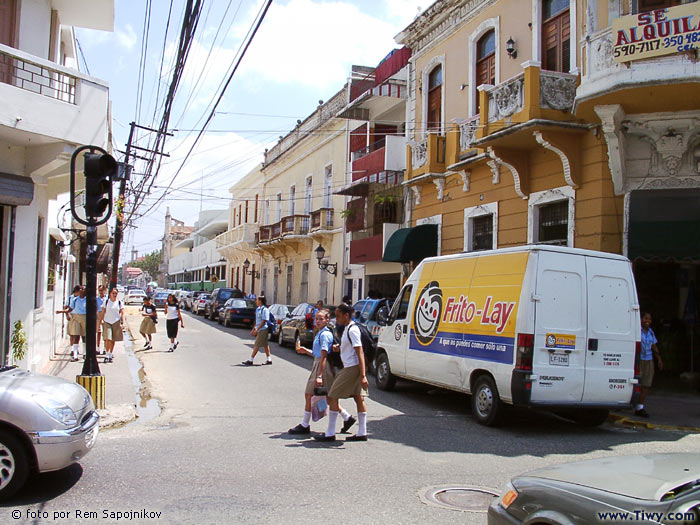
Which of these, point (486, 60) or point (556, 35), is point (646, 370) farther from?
point (486, 60)

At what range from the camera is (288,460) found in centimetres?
686

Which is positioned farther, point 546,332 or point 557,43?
point 557,43

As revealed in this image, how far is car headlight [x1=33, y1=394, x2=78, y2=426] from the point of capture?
5480 millimetres

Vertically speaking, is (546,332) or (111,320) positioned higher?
(546,332)

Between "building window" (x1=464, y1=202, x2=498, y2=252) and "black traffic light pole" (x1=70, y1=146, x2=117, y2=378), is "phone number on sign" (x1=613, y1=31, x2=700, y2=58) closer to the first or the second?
"building window" (x1=464, y1=202, x2=498, y2=252)

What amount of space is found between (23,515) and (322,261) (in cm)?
2493

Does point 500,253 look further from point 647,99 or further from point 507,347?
point 647,99

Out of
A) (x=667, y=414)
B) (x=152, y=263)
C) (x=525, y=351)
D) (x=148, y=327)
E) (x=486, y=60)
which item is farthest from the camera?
(x=152, y=263)

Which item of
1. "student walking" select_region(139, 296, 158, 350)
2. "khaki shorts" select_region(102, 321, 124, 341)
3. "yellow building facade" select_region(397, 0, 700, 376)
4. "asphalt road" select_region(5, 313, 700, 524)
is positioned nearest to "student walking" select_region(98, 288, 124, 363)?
"khaki shorts" select_region(102, 321, 124, 341)

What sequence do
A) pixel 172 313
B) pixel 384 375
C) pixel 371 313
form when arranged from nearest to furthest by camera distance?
pixel 384 375 < pixel 371 313 < pixel 172 313

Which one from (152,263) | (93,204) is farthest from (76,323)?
(152,263)

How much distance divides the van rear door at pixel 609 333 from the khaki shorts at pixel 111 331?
36.6 feet

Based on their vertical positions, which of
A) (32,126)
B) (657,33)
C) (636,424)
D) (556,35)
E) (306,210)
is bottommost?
(636,424)

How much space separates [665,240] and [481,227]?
18.2ft
